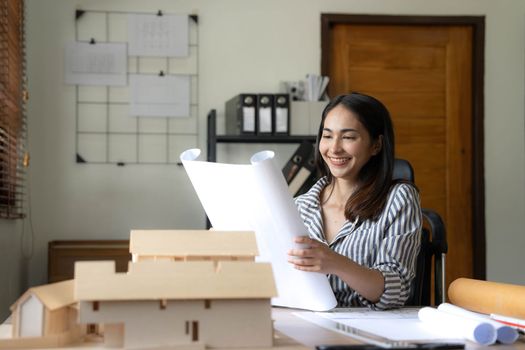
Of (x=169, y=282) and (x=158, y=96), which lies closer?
(x=169, y=282)

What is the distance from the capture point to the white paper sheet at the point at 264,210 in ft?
4.17

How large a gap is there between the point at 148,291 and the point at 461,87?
12.3ft

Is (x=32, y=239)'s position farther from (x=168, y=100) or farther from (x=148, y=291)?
(x=148, y=291)

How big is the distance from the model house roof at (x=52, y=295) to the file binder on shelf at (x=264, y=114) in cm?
282

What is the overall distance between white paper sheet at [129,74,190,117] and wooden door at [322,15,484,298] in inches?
31.4

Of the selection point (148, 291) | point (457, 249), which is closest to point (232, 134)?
point (457, 249)

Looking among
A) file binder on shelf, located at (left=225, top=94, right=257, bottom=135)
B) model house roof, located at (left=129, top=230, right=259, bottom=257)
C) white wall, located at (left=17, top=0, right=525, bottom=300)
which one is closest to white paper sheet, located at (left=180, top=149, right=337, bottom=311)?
model house roof, located at (left=129, top=230, right=259, bottom=257)

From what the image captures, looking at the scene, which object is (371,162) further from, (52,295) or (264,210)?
(52,295)

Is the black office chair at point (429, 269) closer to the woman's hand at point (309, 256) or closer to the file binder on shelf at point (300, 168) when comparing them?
the woman's hand at point (309, 256)

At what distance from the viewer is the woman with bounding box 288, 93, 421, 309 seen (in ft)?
5.77

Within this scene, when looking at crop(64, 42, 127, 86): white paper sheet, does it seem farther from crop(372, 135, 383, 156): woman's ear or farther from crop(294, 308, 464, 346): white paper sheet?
crop(294, 308, 464, 346): white paper sheet

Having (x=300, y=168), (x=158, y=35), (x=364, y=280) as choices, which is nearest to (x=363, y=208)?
(x=364, y=280)

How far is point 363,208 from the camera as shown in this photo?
1.96m

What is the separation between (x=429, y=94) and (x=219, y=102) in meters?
1.15
